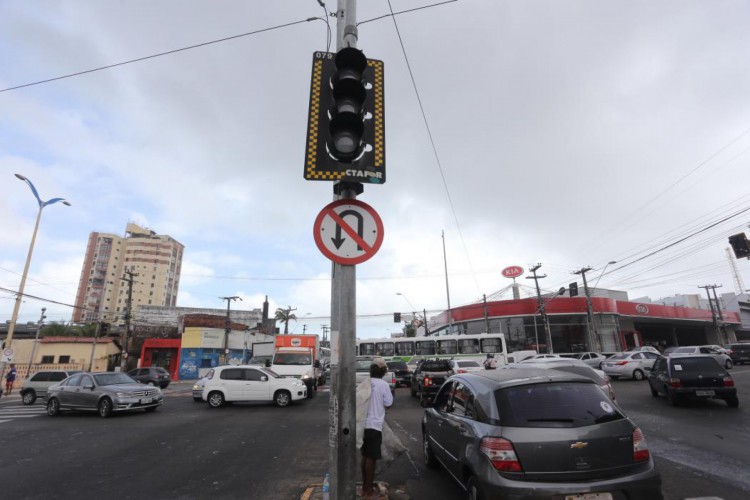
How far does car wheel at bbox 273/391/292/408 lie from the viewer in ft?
54.0

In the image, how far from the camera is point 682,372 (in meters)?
12.7

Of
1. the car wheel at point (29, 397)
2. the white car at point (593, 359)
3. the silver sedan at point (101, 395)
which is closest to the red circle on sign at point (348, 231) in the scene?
the silver sedan at point (101, 395)

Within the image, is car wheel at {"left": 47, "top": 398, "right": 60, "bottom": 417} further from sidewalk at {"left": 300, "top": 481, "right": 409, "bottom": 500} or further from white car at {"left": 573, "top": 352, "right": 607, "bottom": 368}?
white car at {"left": 573, "top": 352, "right": 607, "bottom": 368}

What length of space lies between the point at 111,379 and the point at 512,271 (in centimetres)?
3632

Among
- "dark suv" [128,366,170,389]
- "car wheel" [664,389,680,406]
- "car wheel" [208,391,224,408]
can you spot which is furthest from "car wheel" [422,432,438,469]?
"dark suv" [128,366,170,389]

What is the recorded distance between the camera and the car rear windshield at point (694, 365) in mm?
12492

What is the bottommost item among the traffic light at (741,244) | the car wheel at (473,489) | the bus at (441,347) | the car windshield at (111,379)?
the car wheel at (473,489)

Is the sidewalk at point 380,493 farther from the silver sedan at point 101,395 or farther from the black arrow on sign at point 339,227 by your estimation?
the silver sedan at point 101,395

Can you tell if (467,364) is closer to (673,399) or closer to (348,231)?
(673,399)

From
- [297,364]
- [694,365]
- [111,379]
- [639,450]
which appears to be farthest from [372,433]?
[297,364]

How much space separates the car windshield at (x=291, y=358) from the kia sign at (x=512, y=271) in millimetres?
26907

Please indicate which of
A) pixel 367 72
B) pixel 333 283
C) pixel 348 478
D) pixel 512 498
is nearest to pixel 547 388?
pixel 512 498

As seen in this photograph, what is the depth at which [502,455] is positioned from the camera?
12.2ft

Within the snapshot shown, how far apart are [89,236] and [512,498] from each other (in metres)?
135
